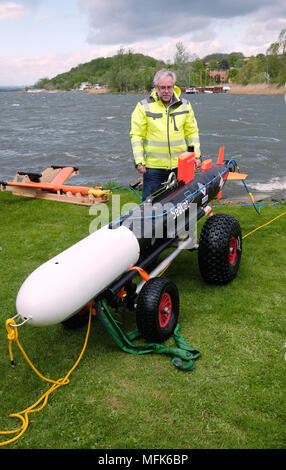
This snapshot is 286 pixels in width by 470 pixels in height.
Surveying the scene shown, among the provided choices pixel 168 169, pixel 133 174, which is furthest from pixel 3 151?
pixel 168 169

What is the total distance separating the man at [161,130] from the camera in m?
4.66

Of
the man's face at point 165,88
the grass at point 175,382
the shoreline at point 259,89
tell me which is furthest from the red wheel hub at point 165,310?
the shoreline at point 259,89

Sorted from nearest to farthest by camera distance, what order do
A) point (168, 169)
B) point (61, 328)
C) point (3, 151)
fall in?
point (61, 328) → point (168, 169) → point (3, 151)

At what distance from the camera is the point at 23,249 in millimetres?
5977

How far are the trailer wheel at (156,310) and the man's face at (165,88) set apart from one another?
2.33 m

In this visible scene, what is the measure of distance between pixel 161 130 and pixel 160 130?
0.01m

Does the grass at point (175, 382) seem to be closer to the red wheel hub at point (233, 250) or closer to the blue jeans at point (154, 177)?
the red wheel hub at point (233, 250)

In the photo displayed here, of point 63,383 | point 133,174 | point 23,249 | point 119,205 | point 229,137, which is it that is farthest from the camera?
point 229,137

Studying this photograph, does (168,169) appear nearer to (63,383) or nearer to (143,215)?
(143,215)

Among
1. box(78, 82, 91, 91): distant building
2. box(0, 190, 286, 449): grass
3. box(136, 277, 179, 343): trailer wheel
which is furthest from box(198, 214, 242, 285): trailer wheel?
box(78, 82, 91, 91): distant building

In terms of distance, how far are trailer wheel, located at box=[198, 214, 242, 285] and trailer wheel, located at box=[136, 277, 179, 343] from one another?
A: 863 millimetres
